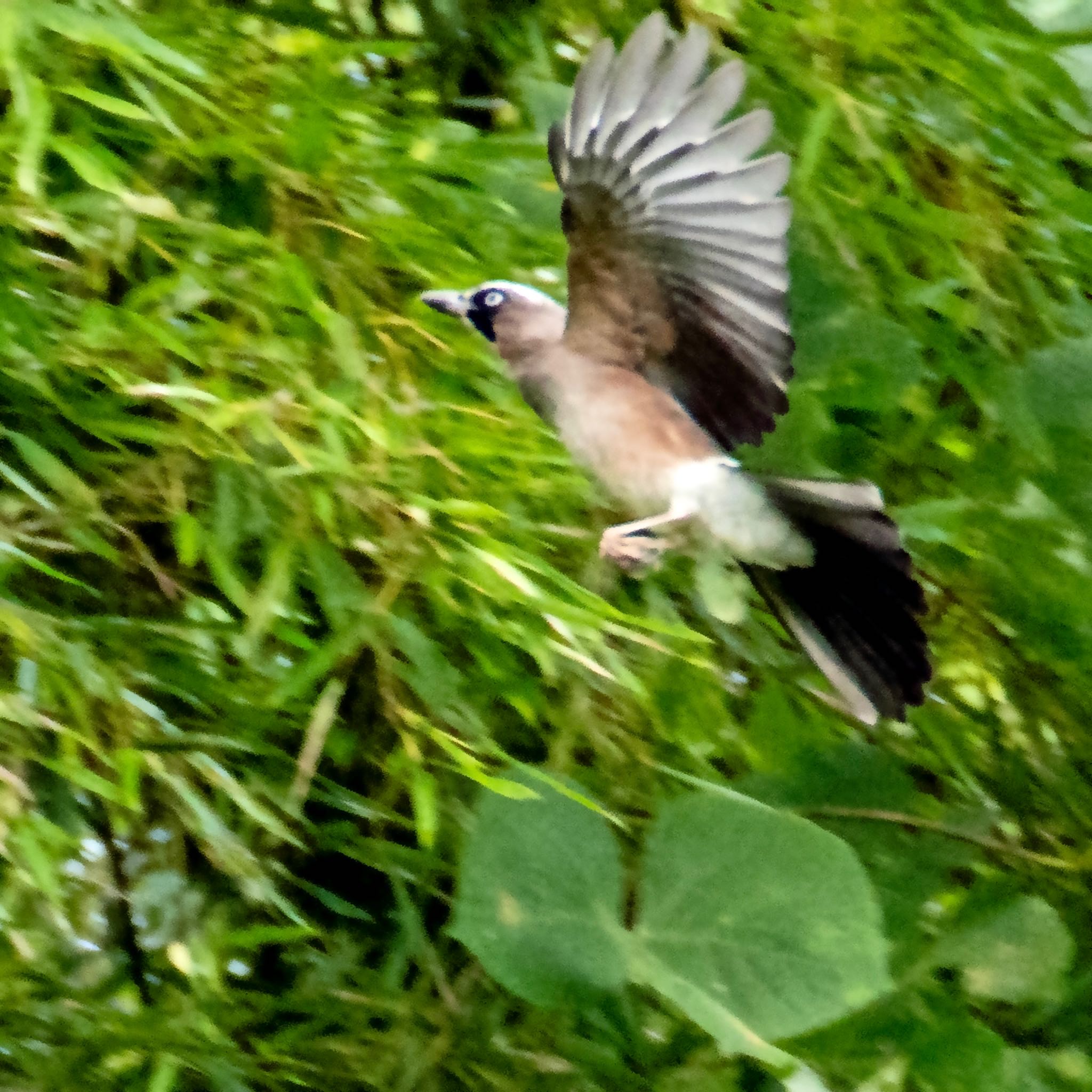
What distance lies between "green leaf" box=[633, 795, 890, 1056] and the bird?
0.18 ft

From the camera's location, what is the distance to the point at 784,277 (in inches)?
13.4

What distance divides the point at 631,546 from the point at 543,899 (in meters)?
0.13

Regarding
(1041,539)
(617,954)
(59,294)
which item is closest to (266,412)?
(59,294)

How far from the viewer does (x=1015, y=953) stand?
46cm

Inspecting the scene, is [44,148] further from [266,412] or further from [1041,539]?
[1041,539]

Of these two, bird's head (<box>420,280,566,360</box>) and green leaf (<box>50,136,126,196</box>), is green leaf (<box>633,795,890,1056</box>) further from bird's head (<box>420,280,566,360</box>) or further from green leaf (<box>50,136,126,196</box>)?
green leaf (<box>50,136,126,196</box>)

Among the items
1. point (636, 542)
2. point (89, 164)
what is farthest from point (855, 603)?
point (89, 164)

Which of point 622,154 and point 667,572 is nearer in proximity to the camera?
point 622,154

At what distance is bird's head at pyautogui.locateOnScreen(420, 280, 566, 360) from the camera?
1.25 ft

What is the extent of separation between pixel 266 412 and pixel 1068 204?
40 centimetres

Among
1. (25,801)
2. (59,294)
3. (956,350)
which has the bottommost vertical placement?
(25,801)

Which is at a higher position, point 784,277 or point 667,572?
point 784,277

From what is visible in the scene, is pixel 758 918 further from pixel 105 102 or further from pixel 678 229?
pixel 105 102

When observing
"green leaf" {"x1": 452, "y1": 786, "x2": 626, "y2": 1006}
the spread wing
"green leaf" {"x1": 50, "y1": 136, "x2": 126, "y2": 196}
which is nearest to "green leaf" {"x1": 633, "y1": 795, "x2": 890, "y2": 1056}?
"green leaf" {"x1": 452, "y1": 786, "x2": 626, "y2": 1006}
